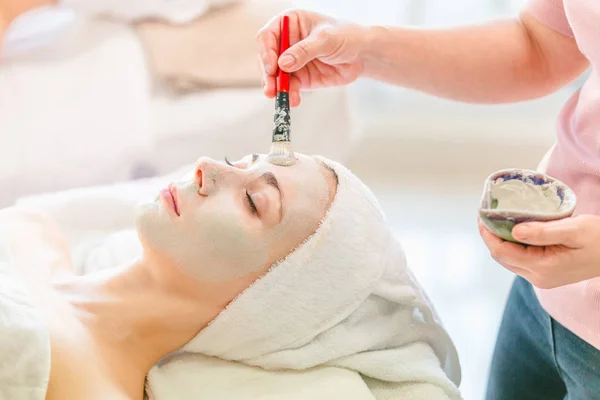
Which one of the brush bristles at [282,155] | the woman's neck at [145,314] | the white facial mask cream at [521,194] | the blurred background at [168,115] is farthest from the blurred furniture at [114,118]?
the white facial mask cream at [521,194]

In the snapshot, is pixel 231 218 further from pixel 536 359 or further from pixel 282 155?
pixel 536 359

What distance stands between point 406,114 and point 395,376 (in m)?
2.06

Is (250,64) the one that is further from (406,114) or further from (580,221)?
(580,221)

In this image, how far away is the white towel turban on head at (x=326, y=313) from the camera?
1.22 metres

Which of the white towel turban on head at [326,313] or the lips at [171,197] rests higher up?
the lips at [171,197]

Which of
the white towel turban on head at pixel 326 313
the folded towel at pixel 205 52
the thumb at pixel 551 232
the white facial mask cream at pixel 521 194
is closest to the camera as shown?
the thumb at pixel 551 232

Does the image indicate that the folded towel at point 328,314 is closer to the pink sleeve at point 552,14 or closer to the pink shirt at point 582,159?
the pink shirt at point 582,159

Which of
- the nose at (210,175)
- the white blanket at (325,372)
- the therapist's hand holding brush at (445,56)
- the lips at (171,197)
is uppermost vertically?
the therapist's hand holding brush at (445,56)

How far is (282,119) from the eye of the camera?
1.29 meters

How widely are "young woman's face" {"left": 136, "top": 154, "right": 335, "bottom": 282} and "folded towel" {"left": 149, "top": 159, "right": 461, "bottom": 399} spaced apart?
0.12 ft

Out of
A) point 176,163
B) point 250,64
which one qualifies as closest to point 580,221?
point 176,163

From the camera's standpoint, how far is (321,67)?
141 centimetres

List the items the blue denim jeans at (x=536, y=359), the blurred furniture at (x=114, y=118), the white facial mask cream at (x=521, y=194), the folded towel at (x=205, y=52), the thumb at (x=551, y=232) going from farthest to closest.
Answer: the folded towel at (x=205, y=52) → the blurred furniture at (x=114, y=118) → the blue denim jeans at (x=536, y=359) → the white facial mask cream at (x=521, y=194) → the thumb at (x=551, y=232)

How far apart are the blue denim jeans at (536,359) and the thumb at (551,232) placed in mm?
324
